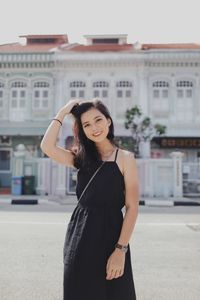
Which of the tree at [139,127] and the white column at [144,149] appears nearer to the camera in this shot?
the tree at [139,127]

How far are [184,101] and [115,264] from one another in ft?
59.4

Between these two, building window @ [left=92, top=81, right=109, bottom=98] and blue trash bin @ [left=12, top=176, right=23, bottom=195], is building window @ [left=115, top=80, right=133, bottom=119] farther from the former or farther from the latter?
blue trash bin @ [left=12, top=176, right=23, bottom=195]

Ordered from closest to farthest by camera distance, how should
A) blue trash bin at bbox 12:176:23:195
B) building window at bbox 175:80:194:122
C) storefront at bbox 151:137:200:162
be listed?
blue trash bin at bbox 12:176:23:195 → storefront at bbox 151:137:200:162 → building window at bbox 175:80:194:122

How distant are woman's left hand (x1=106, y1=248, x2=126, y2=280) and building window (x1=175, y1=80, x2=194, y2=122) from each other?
17708 mm

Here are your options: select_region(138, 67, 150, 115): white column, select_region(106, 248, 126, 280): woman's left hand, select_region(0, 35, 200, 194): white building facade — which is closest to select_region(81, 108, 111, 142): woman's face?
select_region(106, 248, 126, 280): woman's left hand

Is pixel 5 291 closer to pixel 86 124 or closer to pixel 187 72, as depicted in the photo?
pixel 86 124

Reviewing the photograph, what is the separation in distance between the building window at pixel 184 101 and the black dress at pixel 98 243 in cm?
1765

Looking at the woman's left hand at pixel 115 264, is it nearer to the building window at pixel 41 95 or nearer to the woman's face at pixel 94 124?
the woman's face at pixel 94 124

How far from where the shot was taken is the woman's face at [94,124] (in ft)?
5.76

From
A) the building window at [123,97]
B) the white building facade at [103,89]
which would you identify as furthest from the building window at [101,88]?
the building window at [123,97]

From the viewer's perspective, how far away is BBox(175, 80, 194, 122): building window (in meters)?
18.8

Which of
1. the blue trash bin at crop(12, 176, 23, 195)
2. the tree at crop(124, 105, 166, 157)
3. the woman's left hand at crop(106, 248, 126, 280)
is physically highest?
the tree at crop(124, 105, 166, 157)

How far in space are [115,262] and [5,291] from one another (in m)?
1.84

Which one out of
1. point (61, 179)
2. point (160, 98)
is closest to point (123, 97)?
point (160, 98)
